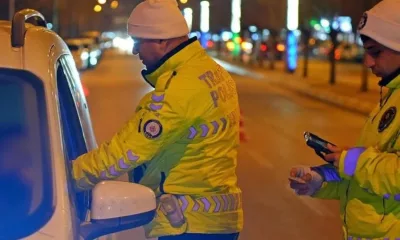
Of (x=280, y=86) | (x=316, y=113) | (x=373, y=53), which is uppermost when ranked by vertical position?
(x=373, y=53)

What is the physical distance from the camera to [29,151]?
3107 millimetres

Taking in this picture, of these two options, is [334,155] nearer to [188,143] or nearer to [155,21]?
[188,143]

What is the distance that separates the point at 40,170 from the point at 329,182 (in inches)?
52.2

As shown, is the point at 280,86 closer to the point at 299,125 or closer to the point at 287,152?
the point at 299,125

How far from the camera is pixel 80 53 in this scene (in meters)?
44.2

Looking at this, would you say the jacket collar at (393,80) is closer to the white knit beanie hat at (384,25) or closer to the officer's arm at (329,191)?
the white knit beanie hat at (384,25)

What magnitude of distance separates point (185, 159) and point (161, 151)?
122 mm

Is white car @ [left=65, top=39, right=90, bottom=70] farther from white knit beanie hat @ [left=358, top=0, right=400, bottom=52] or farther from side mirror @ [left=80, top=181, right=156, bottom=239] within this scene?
side mirror @ [left=80, top=181, right=156, bottom=239]

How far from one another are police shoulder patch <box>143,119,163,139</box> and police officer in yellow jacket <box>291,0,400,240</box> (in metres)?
0.69

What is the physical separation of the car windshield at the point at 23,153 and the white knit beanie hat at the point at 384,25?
52.1 inches

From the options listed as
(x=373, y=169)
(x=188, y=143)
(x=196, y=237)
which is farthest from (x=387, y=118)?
(x=196, y=237)

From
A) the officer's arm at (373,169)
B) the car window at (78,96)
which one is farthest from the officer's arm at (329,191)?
the car window at (78,96)

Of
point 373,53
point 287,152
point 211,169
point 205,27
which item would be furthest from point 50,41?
point 205,27

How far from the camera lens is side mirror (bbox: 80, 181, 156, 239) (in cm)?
297
